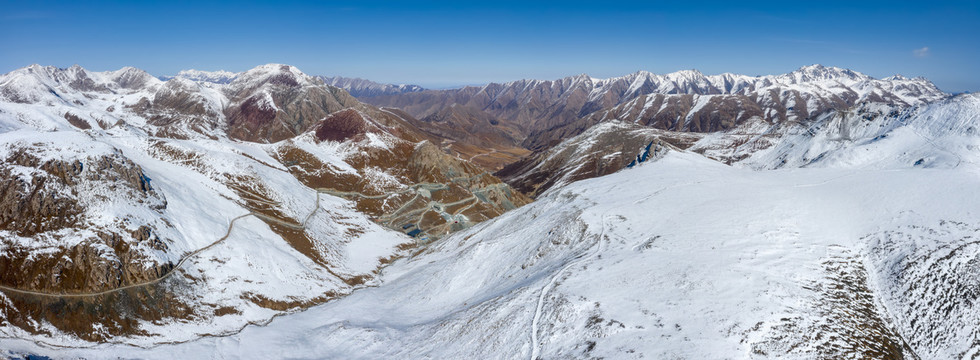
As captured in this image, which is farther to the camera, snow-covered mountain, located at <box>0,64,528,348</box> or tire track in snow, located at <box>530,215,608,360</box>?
snow-covered mountain, located at <box>0,64,528,348</box>

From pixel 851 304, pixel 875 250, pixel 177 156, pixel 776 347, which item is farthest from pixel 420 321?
pixel 177 156

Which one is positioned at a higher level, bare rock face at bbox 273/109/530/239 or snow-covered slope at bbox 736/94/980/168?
snow-covered slope at bbox 736/94/980/168

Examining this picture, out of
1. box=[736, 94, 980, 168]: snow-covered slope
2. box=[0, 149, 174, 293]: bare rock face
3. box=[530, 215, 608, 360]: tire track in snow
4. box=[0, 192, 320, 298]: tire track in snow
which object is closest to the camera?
box=[530, 215, 608, 360]: tire track in snow

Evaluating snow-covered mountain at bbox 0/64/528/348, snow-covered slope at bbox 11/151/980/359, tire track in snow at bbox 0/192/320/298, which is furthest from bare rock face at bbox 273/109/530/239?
snow-covered slope at bbox 11/151/980/359

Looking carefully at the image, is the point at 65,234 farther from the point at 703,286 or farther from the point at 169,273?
the point at 703,286

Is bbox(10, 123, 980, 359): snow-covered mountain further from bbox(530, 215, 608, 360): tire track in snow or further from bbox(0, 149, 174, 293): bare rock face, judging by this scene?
bbox(0, 149, 174, 293): bare rock face

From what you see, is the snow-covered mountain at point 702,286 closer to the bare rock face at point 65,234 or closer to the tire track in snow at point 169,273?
the tire track in snow at point 169,273

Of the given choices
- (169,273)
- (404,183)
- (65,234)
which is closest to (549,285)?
(169,273)
